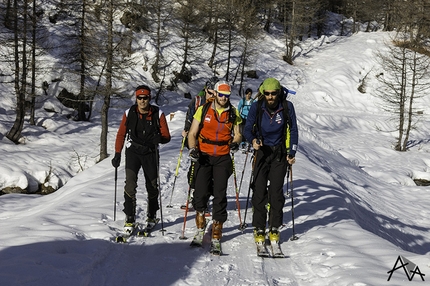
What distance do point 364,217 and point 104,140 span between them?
13.9 metres

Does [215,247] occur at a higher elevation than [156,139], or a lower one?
lower

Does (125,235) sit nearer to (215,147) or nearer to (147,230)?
(147,230)

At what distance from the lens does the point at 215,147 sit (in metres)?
6.34

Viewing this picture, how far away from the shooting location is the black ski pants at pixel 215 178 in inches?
251

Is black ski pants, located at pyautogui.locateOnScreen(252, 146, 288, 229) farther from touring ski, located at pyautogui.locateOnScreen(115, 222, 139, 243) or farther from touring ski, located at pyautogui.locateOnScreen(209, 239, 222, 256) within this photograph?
touring ski, located at pyautogui.locateOnScreen(115, 222, 139, 243)

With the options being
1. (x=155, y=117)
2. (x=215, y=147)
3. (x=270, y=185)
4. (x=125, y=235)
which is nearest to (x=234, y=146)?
(x=215, y=147)

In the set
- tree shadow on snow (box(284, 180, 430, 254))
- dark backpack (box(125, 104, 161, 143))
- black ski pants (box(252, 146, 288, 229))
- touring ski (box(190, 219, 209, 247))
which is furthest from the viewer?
tree shadow on snow (box(284, 180, 430, 254))

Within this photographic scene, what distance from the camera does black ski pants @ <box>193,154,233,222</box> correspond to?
6.36m

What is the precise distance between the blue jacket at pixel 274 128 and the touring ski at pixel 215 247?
1.60 m

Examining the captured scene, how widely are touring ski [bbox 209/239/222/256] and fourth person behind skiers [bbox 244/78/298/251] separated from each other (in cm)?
59

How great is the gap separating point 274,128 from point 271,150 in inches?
13.2

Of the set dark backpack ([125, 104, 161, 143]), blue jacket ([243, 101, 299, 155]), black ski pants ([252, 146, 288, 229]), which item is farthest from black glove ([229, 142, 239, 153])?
dark backpack ([125, 104, 161, 143])

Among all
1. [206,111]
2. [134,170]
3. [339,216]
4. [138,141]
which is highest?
[206,111]

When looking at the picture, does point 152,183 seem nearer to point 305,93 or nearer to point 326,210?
point 326,210
